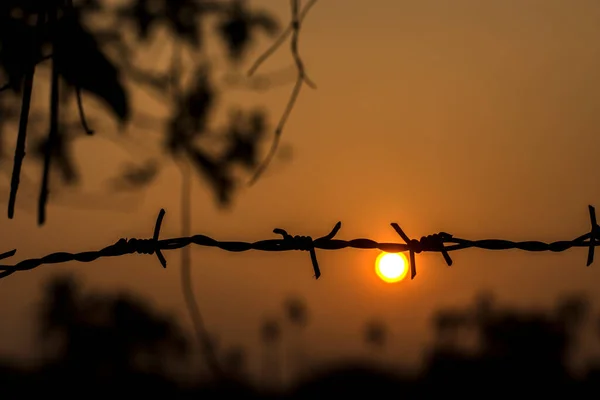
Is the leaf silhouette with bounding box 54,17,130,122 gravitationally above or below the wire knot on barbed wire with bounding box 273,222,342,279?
above

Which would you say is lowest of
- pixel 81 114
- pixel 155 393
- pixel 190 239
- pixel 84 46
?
pixel 155 393

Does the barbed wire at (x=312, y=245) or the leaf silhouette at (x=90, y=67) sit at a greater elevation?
the leaf silhouette at (x=90, y=67)

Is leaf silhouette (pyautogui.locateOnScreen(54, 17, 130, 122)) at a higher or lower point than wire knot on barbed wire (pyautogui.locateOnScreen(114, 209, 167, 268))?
higher

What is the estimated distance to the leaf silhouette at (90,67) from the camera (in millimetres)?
2266

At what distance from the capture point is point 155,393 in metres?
29.4

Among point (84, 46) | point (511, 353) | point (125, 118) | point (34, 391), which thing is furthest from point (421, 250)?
point (511, 353)

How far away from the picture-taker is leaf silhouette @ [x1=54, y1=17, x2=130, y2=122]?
7.43 ft

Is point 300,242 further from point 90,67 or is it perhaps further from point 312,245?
point 90,67

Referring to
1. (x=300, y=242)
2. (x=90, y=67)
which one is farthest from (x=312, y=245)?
(x=90, y=67)

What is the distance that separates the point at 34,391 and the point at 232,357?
6145 mm

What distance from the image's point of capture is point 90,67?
228 cm

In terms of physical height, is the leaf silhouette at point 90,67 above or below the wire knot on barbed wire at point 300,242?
above

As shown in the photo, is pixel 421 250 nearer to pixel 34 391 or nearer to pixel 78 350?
pixel 34 391

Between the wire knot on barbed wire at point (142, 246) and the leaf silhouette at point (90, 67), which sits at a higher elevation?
the leaf silhouette at point (90, 67)
